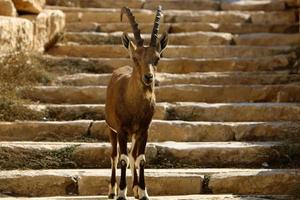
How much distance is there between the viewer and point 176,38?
1098 cm

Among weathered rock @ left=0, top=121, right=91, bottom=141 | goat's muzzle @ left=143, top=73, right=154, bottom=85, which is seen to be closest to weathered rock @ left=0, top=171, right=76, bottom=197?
weathered rock @ left=0, top=121, right=91, bottom=141

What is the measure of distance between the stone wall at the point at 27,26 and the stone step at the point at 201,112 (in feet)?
4.28

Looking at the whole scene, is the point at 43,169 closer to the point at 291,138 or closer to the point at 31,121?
the point at 31,121

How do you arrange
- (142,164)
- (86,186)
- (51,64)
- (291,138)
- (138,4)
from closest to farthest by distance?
1. (142,164)
2. (86,186)
3. (291,138)
4. (51,64)
5. (138,4)

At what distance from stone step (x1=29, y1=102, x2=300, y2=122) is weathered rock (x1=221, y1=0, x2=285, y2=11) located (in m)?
4.70

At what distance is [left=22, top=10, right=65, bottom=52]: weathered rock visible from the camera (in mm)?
10055

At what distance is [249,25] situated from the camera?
1155 cm

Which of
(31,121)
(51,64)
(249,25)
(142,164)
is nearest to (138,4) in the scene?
(249,25)

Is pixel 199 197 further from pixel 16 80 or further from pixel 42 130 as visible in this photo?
pixel 16 80

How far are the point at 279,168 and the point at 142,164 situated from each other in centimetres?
190

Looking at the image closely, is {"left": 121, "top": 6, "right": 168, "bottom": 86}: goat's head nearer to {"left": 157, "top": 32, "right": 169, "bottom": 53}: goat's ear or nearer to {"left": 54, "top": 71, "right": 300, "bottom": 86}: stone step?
{"left": 157, "top": 32, "right": 169, "bottom": 53}: goat's ear

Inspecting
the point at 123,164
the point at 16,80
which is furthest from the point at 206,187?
the point at 16,80

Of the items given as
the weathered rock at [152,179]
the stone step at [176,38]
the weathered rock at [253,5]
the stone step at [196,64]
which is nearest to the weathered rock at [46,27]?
the stone step at [176,38]

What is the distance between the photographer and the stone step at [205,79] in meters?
9.22
